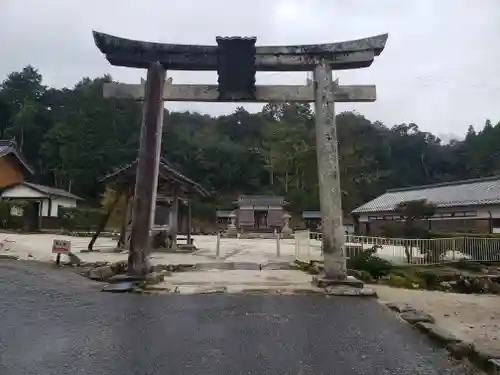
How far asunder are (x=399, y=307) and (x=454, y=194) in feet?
90.1

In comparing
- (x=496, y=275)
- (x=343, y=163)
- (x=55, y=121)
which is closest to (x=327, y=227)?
(x=496, y=275)

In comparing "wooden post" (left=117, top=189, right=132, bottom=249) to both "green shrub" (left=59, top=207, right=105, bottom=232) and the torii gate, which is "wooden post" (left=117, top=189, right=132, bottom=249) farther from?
"green shrub" (left=59, top=207, right=105, bottom=232)

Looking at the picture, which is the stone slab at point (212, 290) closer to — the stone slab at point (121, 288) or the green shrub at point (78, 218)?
the stone slab at point (121, 288)

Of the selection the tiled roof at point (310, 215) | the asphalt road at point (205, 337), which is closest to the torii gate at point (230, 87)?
the asphalt road at point (205, 337)

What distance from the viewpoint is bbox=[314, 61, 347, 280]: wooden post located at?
971 cm

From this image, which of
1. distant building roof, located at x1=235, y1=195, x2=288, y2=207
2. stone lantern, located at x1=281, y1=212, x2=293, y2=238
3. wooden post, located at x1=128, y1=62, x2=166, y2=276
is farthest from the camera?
distant building roof, located at x1=235, y1=195, x2=288, y2=207

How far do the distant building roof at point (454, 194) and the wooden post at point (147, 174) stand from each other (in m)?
24.0

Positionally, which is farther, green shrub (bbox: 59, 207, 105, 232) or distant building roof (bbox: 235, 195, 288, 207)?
distant building roof (bbox: 235, 195, 288, 207)

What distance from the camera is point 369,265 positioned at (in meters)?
13.6

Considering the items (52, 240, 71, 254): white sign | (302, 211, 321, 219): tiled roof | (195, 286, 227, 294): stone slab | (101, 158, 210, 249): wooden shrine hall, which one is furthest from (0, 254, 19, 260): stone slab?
(302, 211, 321, 219): tiled roof

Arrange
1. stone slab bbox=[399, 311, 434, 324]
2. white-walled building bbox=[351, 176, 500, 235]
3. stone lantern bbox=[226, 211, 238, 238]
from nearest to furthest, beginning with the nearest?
stone slab bbox=[399, 311, 434, 324]
white-walled building bbox=[351, 176, 500, 235]
stone lantern bbox=[226, 211, 238, 238]

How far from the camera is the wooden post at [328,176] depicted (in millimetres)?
9711

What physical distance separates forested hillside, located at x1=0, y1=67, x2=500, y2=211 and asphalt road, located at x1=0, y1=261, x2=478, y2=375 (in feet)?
150

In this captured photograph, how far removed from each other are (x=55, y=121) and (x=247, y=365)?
64.4 m
